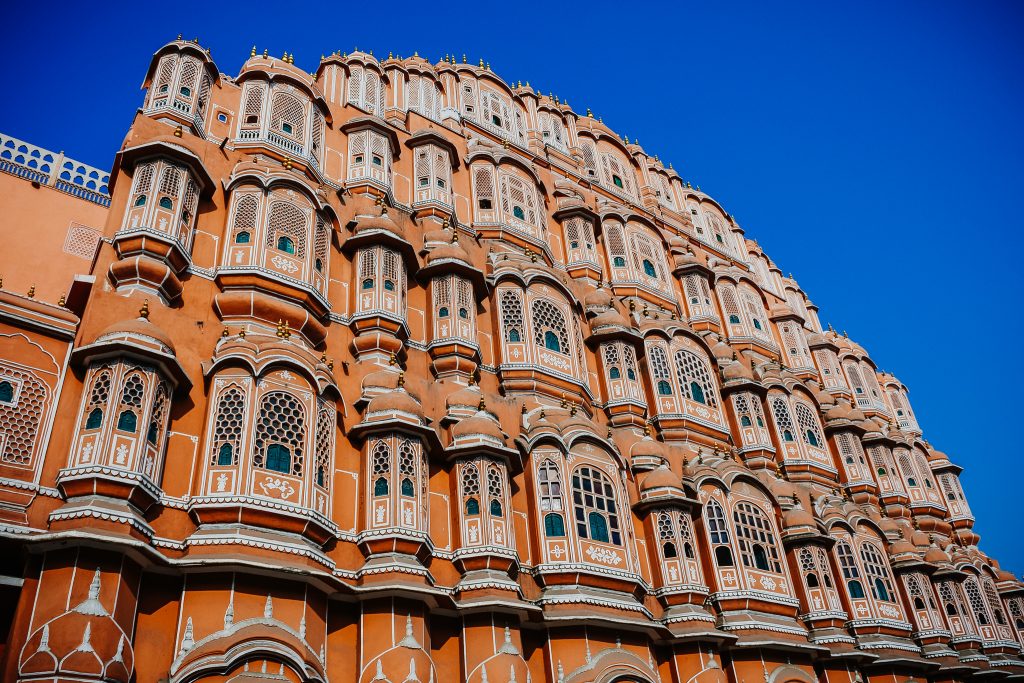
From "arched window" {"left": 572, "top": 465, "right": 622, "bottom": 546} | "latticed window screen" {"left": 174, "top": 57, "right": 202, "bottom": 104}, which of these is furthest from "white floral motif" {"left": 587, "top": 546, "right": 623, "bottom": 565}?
"latticed window screen" {"left": 174, "top": 57, "right": 202, "bottom": 104}

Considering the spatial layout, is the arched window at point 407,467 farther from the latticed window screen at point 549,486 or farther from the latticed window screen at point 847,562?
the latticed window screen at point 847,562

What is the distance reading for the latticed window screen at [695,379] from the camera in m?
26.8

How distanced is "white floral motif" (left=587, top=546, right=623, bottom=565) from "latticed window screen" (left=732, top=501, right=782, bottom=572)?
15.4 ft

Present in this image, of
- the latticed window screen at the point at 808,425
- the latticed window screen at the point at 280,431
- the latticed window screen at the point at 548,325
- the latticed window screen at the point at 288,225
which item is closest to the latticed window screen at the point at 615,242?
the latticed window screen at the point at 548,325

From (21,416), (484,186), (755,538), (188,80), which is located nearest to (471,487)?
(21,416)

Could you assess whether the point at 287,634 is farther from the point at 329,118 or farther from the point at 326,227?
the point at 329,118

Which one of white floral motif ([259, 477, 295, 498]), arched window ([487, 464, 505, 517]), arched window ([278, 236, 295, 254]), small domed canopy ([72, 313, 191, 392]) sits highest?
arched window ([278, 236, 295, 254])

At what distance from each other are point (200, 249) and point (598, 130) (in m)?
22.8

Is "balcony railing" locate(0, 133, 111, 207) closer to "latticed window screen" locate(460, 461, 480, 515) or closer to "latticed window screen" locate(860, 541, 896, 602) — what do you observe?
"latticed window screen" locate(460, 461, 480, 515)

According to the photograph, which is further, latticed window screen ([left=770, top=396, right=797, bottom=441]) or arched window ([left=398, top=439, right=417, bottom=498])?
latticed window screen ([left=770, top=396, right=797, bottom=441])

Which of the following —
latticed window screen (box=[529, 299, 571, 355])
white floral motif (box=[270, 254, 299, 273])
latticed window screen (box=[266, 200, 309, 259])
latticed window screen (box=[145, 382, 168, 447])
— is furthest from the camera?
latticed window screen (box=[529, 299, 571, 355])

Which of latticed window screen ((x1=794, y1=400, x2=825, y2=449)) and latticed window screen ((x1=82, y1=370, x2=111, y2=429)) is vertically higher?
latticed window screen ((x1=794, y1=400, x2=825, y2=449))

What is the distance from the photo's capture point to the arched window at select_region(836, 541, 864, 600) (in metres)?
25.8

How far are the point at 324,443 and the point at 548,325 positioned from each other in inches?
361
